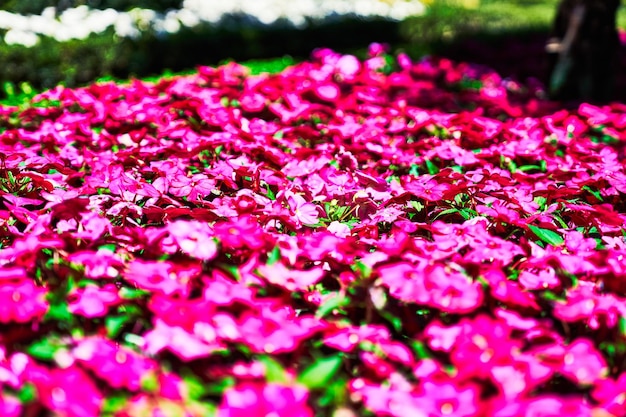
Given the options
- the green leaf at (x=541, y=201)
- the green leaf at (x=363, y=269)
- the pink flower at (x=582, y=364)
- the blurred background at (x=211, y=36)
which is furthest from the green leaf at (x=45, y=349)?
the blurred background at (x=211, y=36)

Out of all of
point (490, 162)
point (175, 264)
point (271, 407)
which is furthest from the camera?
point (490, 162)

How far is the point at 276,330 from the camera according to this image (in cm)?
127

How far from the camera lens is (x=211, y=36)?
245 inches

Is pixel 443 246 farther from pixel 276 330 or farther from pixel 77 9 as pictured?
pixel 77 9

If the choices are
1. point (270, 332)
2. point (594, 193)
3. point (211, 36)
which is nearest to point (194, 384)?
point (270, 332)

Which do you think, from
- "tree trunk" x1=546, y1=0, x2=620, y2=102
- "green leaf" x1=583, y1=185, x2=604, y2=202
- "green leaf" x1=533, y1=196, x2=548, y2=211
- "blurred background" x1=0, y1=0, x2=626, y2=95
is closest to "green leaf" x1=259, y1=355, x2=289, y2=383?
"green leaf" x1=533, y1=196, x2=548, y2=211

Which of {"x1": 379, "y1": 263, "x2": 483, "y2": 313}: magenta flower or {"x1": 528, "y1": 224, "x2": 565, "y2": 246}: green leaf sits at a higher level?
{"x1": 379, "y1": 263, "x2": 483, "y2": 313}: magenta flower

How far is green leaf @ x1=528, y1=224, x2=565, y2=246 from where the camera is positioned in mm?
1844

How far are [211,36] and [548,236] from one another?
4.89 m

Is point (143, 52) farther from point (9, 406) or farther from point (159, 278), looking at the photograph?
point (9, 406)

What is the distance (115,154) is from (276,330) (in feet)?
4.73

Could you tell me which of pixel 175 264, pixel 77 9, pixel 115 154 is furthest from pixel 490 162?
pixel 77 9

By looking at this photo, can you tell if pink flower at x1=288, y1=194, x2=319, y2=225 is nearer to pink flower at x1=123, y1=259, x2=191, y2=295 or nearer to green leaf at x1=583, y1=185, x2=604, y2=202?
pink flower at x1=123, y1=259, x2=191, y2=295

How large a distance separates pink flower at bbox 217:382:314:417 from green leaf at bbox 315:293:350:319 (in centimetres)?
33
